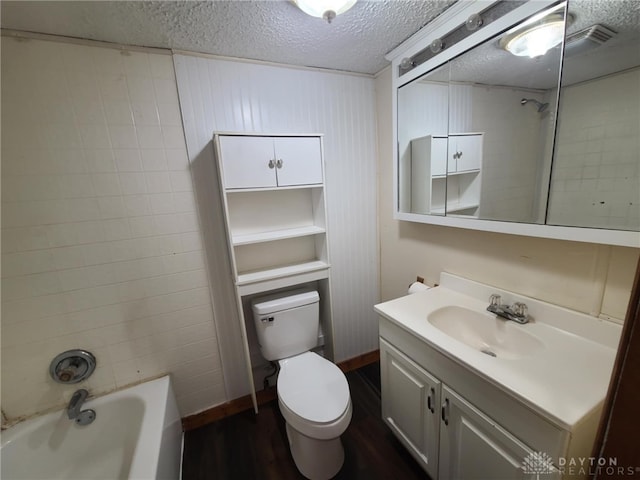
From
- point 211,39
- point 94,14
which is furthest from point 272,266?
point 94,14

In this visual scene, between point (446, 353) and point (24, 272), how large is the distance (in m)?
1.98

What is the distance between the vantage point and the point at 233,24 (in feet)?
3.96

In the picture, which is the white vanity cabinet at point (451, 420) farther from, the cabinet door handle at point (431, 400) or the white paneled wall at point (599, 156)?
the white paneled wall at point (599, 156)

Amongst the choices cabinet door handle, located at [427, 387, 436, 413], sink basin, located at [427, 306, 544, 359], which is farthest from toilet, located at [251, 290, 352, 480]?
sink basin, located at [427, 306, 544, 359]

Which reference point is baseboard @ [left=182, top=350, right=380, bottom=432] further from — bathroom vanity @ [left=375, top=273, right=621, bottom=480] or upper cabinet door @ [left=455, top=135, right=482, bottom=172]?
upper cabinet door @ [left=455, top=135, right=482, bottom=172]

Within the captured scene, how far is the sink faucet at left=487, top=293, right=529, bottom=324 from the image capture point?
118 centimetres

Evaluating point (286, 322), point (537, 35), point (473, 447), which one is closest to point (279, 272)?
point (286, 322)

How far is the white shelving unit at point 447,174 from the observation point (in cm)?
130

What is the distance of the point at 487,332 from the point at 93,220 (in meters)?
2.07

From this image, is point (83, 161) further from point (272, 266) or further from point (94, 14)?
point (272, 266)

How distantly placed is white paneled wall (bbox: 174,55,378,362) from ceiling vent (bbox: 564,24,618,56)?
114cm

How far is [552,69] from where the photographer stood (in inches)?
38.3

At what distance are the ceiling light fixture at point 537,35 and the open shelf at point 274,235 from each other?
1.24 m

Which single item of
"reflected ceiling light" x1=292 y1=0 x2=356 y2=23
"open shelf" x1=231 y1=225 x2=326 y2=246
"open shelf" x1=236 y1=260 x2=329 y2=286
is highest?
"reflected ceiling light" x1=292 y1=0 x2=356 y2=23
